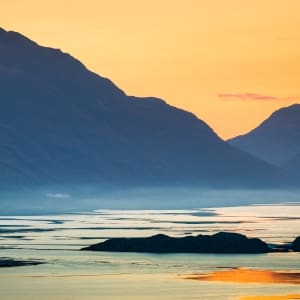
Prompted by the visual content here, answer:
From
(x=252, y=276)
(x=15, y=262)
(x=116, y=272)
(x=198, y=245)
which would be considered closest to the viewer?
(x=252, y=276)

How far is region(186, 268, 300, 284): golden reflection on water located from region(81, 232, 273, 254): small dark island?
47.3ft

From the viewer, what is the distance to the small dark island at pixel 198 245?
121438 mm

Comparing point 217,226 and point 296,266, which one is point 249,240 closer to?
point 296,266

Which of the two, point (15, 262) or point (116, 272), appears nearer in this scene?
point (116, 272)

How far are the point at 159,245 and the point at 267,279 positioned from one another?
880 inches

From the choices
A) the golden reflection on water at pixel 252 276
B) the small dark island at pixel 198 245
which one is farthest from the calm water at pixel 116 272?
the small dark island at pixel 198 245

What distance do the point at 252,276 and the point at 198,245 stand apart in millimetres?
19958

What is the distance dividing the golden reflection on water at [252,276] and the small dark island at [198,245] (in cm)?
1441

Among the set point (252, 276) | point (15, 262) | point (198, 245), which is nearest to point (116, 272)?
point (252, 276)

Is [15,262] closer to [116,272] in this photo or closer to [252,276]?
[116,272]

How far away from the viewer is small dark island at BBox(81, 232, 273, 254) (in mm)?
121438

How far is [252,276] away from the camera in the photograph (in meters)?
103

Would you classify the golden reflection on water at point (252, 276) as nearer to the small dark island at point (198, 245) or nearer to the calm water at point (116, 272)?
the calm water at point (116, 272)

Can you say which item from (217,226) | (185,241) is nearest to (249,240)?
(185,241)
